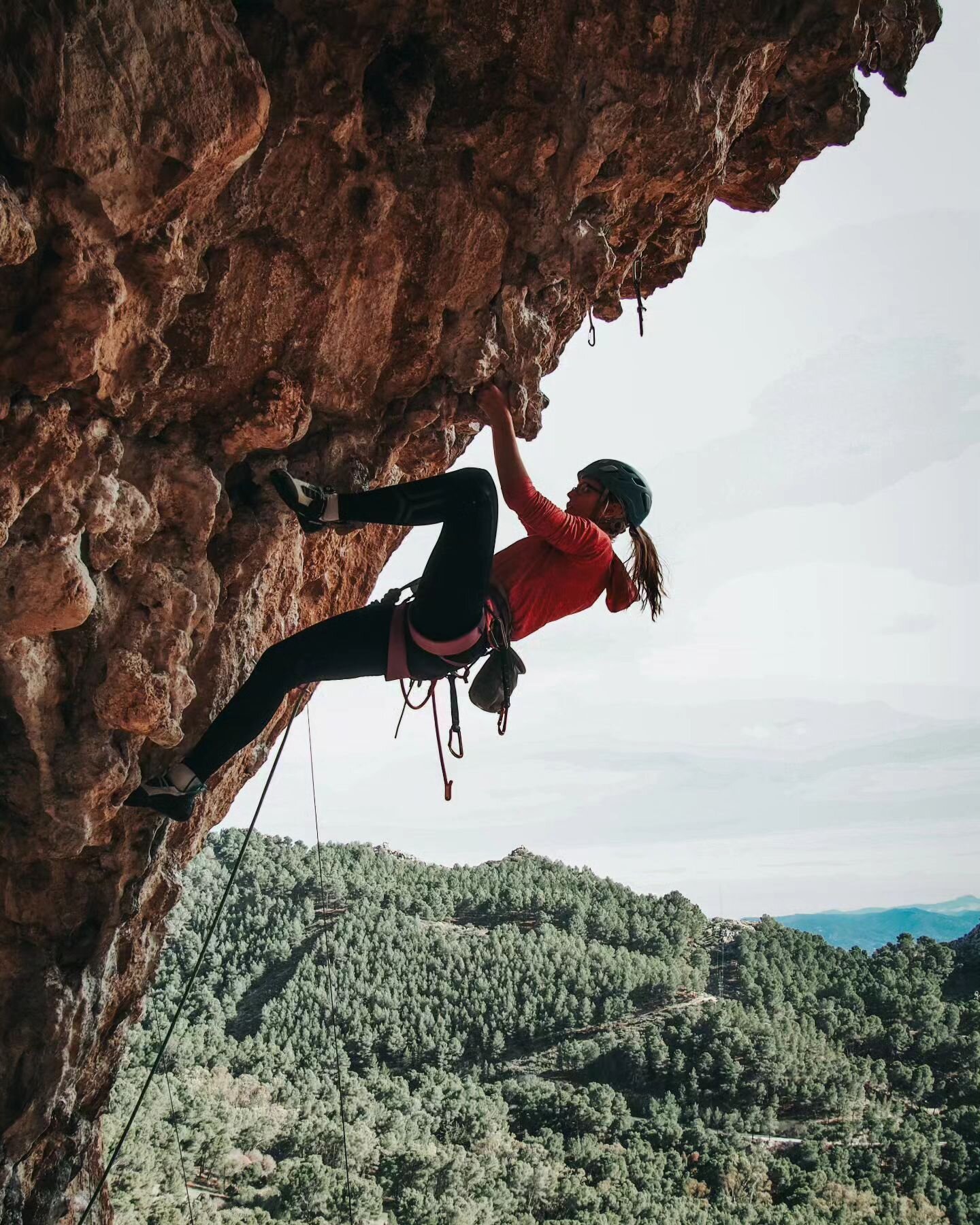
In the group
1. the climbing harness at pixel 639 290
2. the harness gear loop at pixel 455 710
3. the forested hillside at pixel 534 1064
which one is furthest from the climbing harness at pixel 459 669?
the forested hillside at pixel 534 1064

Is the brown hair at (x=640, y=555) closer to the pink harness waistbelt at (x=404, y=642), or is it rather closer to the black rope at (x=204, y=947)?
the pink harness waistbelt at (x=404, y=642)

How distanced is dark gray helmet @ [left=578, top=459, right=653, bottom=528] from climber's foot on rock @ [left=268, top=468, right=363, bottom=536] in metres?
1.03

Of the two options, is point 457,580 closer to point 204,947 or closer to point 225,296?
point 225,296

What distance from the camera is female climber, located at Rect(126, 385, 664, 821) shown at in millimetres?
3871

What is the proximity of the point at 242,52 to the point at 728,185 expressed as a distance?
379cm

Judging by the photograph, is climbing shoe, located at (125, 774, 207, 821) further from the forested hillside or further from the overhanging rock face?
the forested hillside

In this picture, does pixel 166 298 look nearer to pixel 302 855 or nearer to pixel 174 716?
pixel 174 716

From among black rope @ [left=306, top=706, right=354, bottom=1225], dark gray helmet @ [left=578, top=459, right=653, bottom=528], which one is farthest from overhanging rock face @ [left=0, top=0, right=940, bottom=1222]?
black rope @ [left=306, top=706, right=354, bottom=1225]

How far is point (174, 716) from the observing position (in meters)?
4.16

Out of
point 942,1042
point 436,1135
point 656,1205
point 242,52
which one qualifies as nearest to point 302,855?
point 436,1135

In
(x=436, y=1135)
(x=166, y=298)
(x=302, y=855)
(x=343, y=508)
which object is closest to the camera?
(x=166, y=298)

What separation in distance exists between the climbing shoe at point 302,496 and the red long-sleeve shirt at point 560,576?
0.75 m

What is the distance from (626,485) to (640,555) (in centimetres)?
29

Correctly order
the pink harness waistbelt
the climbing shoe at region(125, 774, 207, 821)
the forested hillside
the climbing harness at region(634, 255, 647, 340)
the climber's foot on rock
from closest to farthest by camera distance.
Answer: the climber's foot on rock < the pink harness waistbelt < the climbing shoe at region(125, 774, 207, 821) < the climbing harness at region(634, 255, 647, 340) < the forested hillside
